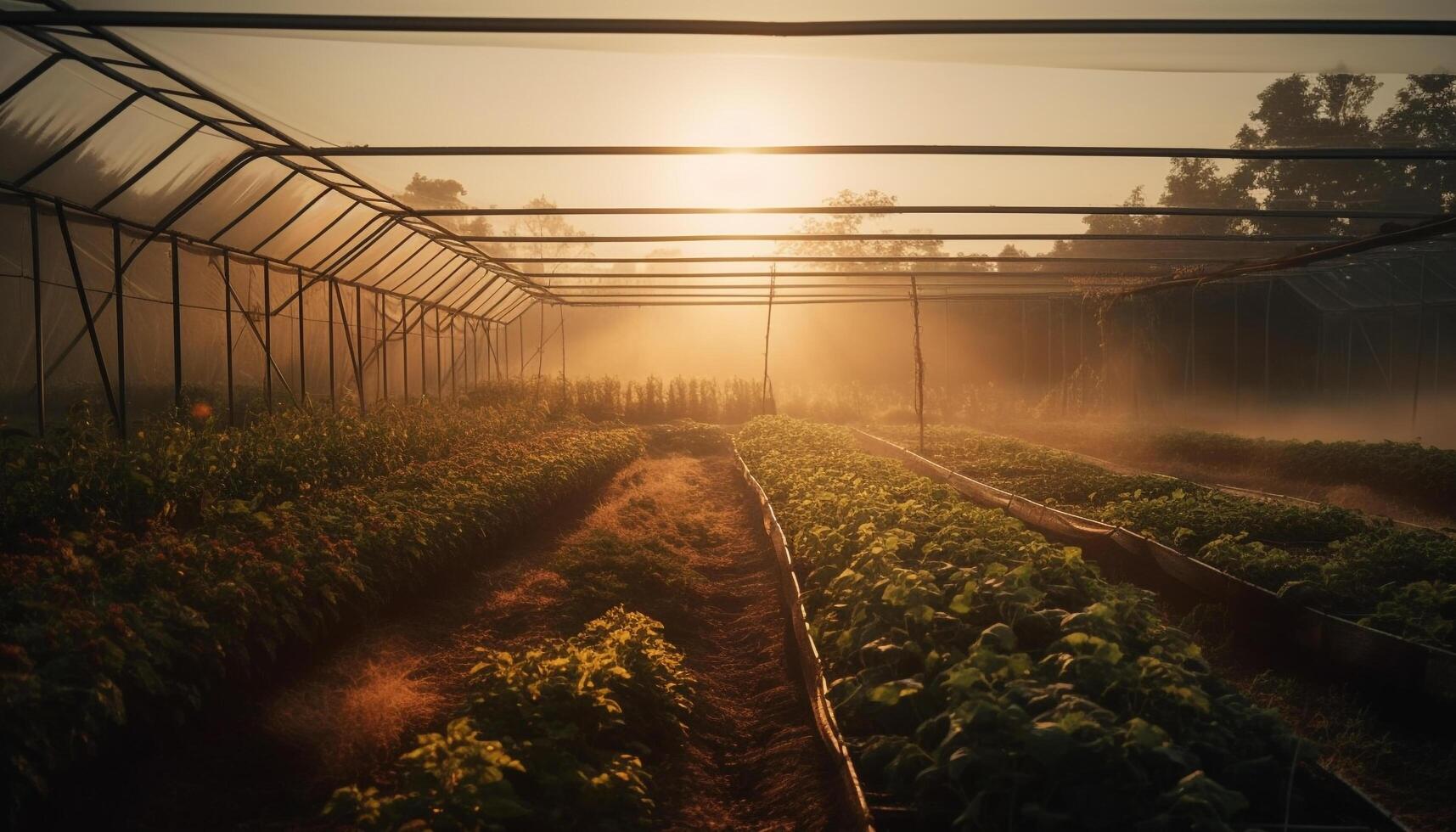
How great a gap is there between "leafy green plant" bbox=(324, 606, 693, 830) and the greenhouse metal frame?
3.22 meters

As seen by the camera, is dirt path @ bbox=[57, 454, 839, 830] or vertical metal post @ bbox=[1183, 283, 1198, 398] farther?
vertical metal post @ bbox=[1183, 283, 1198, 398]

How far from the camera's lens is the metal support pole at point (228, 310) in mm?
11156

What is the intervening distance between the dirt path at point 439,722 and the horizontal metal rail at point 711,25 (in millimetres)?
3396

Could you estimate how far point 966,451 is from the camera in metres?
17.1

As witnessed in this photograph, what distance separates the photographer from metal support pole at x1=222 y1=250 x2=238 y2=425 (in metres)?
11.2

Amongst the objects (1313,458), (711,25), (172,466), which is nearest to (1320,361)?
(1313,458)

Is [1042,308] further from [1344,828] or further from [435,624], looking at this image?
[1344,828]

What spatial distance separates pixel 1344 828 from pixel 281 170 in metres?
10.8

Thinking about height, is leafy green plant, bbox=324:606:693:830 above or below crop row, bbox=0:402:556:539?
below

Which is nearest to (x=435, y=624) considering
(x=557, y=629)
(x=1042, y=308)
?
(x=557, y=629)

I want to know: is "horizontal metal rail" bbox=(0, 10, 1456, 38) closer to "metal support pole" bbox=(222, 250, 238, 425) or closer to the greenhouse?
the greenhouse

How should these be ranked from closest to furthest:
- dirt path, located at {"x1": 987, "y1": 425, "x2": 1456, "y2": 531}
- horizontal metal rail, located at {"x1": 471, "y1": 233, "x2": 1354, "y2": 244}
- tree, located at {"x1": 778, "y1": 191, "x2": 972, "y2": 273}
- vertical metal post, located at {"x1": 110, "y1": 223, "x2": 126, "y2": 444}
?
Answer: vertical metal post, located at {"x1": 110, "y1": 223, "x2": 126, "y2": 444} → dirt path, located at {"x1": 987, "y1": 425, "x2": 1456, "y2": 531} → horizontal metal rail, located at {"x1": 471, "y1": 233, "x2": 1354, "y2": 244} → tree, located at {"x1": 778, "y1": 191, "x2": 972, "y2": 273}

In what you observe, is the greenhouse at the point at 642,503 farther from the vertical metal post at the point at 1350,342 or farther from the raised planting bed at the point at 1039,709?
the vertical metal post at the point at 1350,342

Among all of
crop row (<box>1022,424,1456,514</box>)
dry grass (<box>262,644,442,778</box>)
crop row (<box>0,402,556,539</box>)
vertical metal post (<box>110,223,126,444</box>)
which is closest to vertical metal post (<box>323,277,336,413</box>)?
crop row (<box>0,402,556,539</box>)
